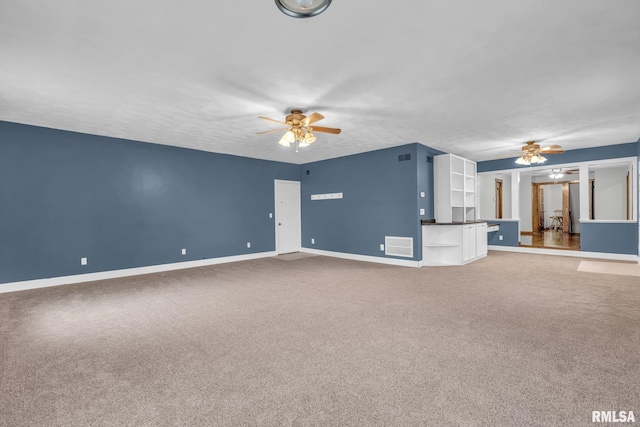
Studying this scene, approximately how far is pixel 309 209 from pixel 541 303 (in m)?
5.97

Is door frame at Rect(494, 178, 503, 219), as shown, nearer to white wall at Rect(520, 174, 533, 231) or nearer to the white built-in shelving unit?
white wall at Rect(520, 174, 533, 231)

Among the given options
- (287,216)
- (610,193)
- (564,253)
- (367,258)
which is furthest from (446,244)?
(610,193)

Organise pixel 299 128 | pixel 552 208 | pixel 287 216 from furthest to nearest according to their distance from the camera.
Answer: pixel 552 208 < pixel 287 216 < pixel 299 128

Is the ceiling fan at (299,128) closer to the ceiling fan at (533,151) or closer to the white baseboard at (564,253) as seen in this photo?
the ceiling fan at (533,151)

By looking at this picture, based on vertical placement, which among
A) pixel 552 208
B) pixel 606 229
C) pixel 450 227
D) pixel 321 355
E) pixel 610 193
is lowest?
pixel 321 355

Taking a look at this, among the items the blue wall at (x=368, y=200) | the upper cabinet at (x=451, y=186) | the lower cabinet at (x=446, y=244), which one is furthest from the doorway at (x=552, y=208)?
the blue wall at (x=368, y=200)

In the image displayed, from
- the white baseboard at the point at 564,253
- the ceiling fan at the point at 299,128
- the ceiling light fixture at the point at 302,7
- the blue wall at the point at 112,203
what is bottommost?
the white baseboard at the point at 564,253

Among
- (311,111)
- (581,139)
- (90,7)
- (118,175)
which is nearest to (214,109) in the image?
(311,111)

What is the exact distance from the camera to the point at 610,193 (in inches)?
382

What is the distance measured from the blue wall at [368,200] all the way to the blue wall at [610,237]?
4018mm

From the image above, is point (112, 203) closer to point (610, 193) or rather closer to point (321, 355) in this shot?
point (321, 355)

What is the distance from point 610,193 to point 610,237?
→ 3.77m

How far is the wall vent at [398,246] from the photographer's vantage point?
6.61 m

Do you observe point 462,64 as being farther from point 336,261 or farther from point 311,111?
point 336,261
